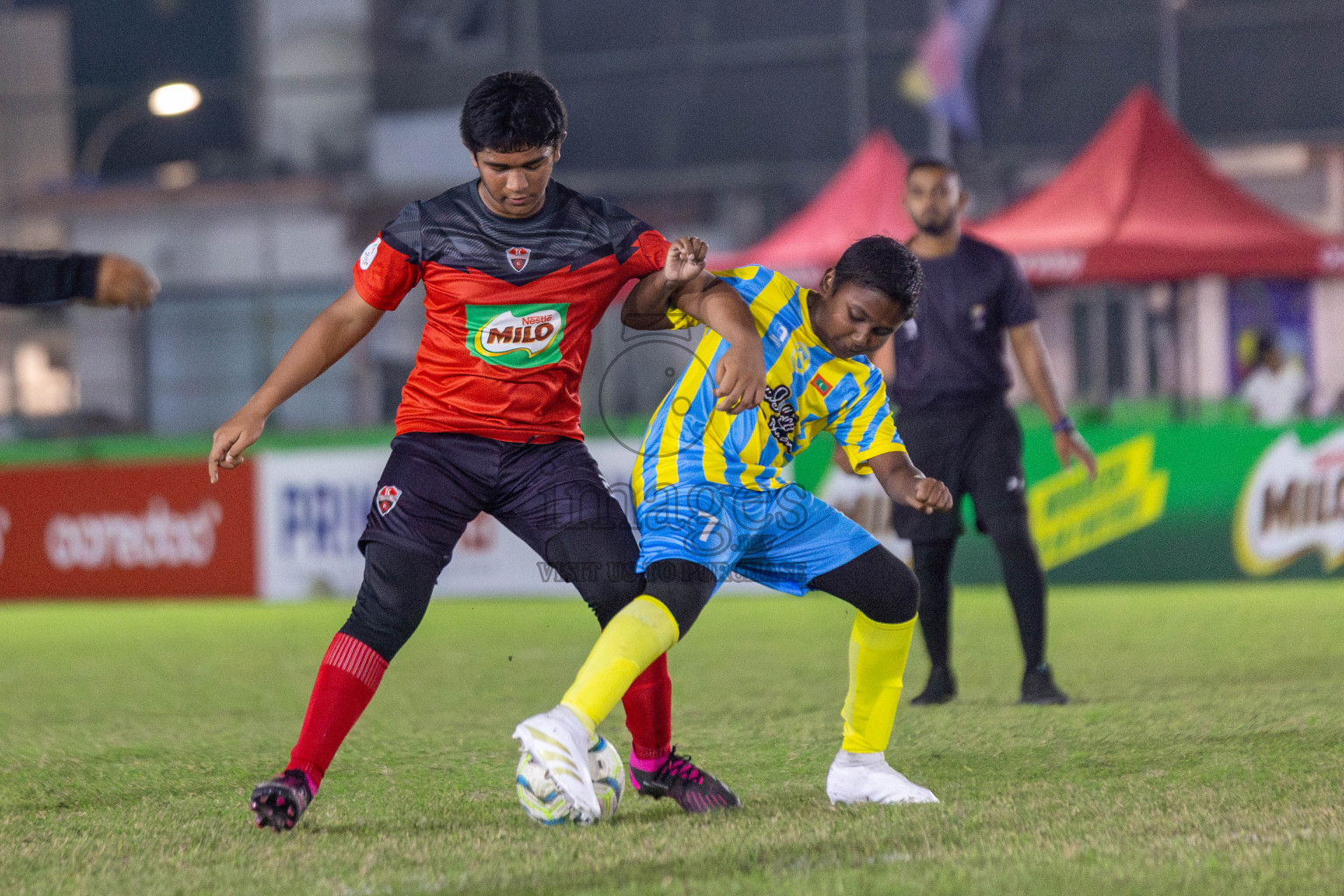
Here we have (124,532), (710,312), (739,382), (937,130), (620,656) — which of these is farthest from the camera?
(937,130)

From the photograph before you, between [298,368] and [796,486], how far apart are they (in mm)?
1198

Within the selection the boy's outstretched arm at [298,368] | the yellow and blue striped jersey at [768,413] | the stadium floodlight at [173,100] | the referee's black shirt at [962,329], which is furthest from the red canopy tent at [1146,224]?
the stadium floodlight at [173,100]

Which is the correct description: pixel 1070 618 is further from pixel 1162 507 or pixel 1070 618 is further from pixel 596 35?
pixel 596 35

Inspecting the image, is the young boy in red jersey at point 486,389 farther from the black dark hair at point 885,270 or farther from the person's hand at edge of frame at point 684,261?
the black dark hair at point 885,270

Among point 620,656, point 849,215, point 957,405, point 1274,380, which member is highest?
point 849,215

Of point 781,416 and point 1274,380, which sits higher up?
point 781,416

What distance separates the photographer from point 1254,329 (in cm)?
1555

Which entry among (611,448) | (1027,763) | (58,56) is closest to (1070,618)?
(611,448)

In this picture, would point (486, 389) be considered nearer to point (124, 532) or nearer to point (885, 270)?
point (885, 270)

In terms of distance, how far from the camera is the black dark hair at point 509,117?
3408 mm

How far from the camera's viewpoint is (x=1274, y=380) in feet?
48.5

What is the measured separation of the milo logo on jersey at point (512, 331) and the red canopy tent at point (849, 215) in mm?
9746

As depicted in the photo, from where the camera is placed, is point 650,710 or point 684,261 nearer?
point 684,261

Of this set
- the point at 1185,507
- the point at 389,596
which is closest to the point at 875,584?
the point at 389,596
